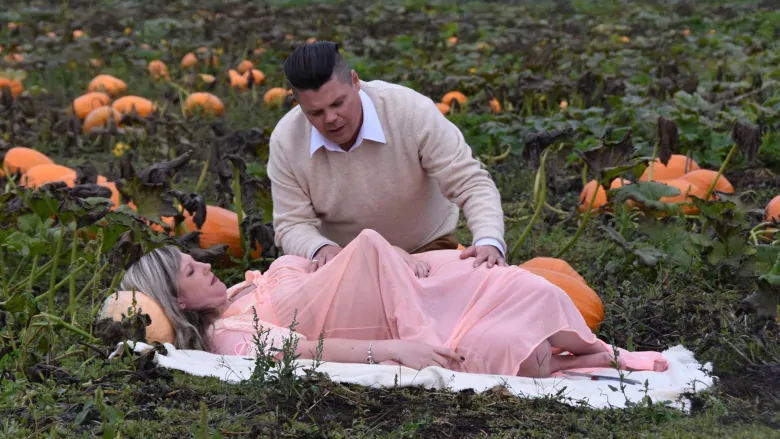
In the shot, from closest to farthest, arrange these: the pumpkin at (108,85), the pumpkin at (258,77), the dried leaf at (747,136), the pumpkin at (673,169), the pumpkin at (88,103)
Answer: the dried leaf at (747,136) < the pumpkin at (673,169) < the pumpkin at (88,103) < the pumpkin at (108,85) < the pumpkin at (258,77)

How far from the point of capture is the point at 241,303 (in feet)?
14.3

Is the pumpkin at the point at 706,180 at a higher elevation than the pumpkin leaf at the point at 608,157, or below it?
below

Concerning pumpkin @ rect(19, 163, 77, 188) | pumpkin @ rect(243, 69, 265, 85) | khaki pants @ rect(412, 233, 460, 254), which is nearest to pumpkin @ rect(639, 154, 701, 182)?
khaki pants @ rect(412, 233, 460, 254)

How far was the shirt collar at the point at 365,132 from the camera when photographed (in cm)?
447

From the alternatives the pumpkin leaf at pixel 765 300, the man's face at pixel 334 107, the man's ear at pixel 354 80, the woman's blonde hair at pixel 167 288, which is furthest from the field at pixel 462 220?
the man's ear at pixel 354 80

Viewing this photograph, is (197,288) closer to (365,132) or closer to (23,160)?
(365,132)

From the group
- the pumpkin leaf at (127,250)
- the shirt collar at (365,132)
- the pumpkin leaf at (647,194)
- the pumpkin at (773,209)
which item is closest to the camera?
the pumpkin leaf at (127,250)

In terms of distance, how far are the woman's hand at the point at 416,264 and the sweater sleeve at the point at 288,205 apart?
0.38 m

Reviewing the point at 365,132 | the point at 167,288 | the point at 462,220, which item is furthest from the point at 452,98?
the point at 167,288

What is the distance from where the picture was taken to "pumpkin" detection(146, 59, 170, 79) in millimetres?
9805

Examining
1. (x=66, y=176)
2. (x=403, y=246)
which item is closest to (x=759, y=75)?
(x=403, y=246)

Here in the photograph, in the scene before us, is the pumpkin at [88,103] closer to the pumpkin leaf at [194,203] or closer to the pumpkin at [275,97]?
the pumpkin at [275,97]

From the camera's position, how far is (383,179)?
4.56 m

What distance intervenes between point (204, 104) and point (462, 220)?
3.01 metres
